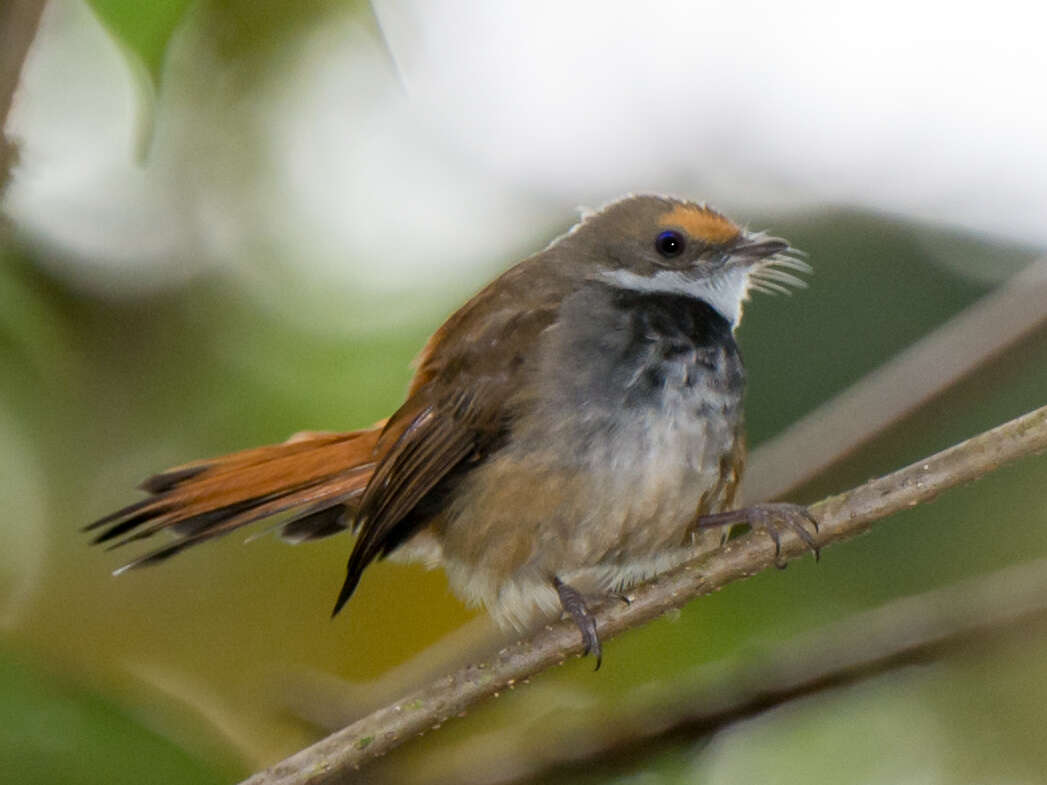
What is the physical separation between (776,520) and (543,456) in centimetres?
64

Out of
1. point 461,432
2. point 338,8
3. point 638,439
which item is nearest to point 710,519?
point 638,439

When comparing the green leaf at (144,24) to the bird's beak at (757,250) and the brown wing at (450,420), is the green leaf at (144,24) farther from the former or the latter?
the bird's beak at (757,250)

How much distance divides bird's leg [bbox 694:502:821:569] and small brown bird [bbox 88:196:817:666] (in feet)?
0.03

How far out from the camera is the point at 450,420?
3.42 m

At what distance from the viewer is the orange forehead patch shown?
366 centimetres

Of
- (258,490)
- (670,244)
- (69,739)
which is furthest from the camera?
(670,244)

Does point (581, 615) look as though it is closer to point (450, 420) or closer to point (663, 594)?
point (663, 594)

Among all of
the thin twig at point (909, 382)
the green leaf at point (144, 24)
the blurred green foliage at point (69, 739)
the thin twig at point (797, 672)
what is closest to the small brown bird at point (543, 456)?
the thin twig at point (909, 382)

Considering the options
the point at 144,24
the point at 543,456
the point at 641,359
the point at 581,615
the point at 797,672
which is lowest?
the point at 797,672

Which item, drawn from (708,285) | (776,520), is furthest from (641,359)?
(776,520)

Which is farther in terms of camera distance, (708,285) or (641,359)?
(708,285)

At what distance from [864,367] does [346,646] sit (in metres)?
2.13

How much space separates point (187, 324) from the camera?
4160 mm

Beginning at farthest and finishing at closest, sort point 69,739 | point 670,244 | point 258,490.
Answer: point 670,244, point 258,490, point 69,739
